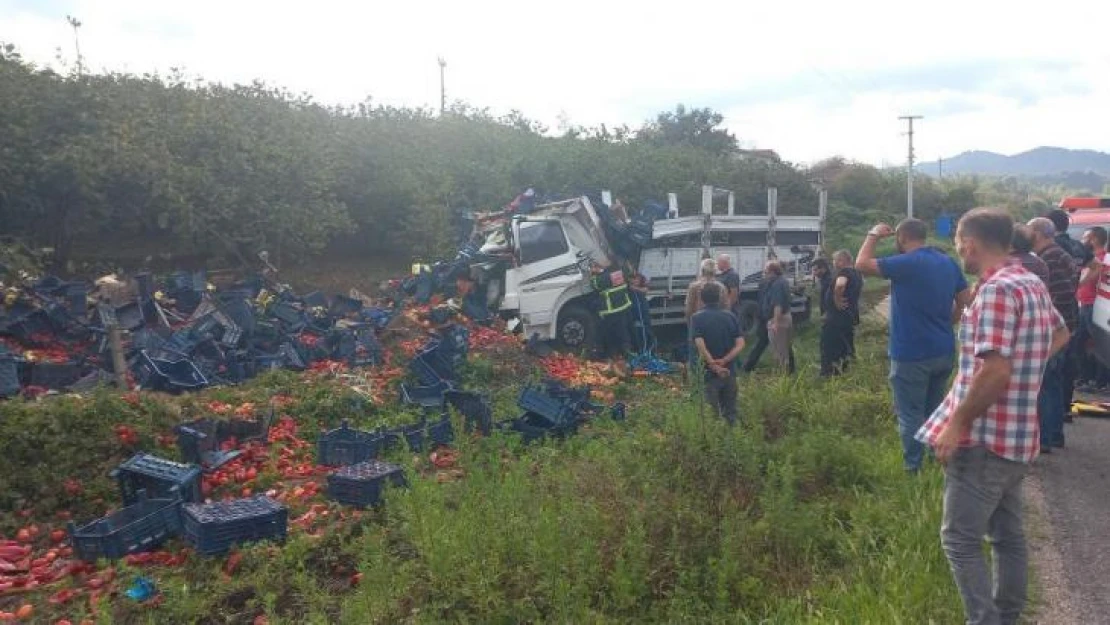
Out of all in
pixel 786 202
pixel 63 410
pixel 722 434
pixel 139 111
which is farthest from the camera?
pixel 786 202

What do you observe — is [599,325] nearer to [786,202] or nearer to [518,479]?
[518,479]

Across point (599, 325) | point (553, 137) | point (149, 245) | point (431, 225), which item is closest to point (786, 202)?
point (553, 137)

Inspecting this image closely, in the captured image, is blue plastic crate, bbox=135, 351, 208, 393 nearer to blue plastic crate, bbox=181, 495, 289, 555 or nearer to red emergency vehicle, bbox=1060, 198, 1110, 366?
blue plastic crate, bbox=181, 495, 289, 555

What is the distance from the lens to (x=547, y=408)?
873 cm

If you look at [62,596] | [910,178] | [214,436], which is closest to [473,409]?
[214,436]

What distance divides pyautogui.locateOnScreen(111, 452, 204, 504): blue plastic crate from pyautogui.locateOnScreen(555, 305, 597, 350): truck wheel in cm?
793

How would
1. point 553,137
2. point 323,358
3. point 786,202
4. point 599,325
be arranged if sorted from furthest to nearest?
1. point 786,202
2. point 553,137
3. point 599,325
4. point 323,358

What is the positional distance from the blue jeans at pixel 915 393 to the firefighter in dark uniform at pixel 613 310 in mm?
7434

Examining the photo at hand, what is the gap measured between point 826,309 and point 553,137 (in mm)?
18752

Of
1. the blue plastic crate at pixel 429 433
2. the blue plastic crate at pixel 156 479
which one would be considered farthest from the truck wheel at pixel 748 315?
the blue plastic crate at pixel 156 479

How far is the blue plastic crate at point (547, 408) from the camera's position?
8656mm

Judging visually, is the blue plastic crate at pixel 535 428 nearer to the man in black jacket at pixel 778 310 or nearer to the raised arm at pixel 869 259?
the raised arm at pixel 869 259

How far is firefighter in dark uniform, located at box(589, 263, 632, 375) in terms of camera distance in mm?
13875

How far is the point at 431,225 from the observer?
68.7ft
